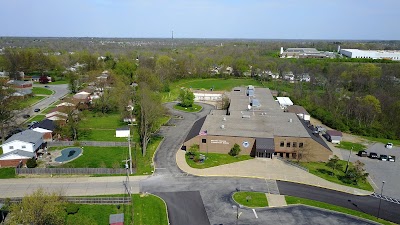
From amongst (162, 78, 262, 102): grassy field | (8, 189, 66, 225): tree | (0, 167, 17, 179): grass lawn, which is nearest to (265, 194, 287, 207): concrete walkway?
(8, 189, 66, 225): tree

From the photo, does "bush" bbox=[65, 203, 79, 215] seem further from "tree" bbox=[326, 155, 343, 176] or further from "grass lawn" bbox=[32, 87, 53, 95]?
"grass lawn" bbox=[32, 87, 53, 95]

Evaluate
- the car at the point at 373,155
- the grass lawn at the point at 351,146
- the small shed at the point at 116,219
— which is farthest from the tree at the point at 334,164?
the small shed at the point at 116,219

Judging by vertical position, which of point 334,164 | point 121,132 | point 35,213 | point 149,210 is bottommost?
point 149,210

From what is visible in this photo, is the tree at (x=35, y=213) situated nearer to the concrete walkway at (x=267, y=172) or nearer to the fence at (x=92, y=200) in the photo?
the fence at (x=92, y=200)

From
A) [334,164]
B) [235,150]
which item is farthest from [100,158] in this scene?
[334,164]

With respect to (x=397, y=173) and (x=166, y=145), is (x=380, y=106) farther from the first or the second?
(x=166, y=145)

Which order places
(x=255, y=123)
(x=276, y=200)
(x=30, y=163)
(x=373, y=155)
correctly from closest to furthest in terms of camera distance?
(x=276, y=200) < (x=30, y=163) < (x=373, y=155) < (x=255, y=123)

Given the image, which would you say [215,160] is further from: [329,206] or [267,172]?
[329,206]
